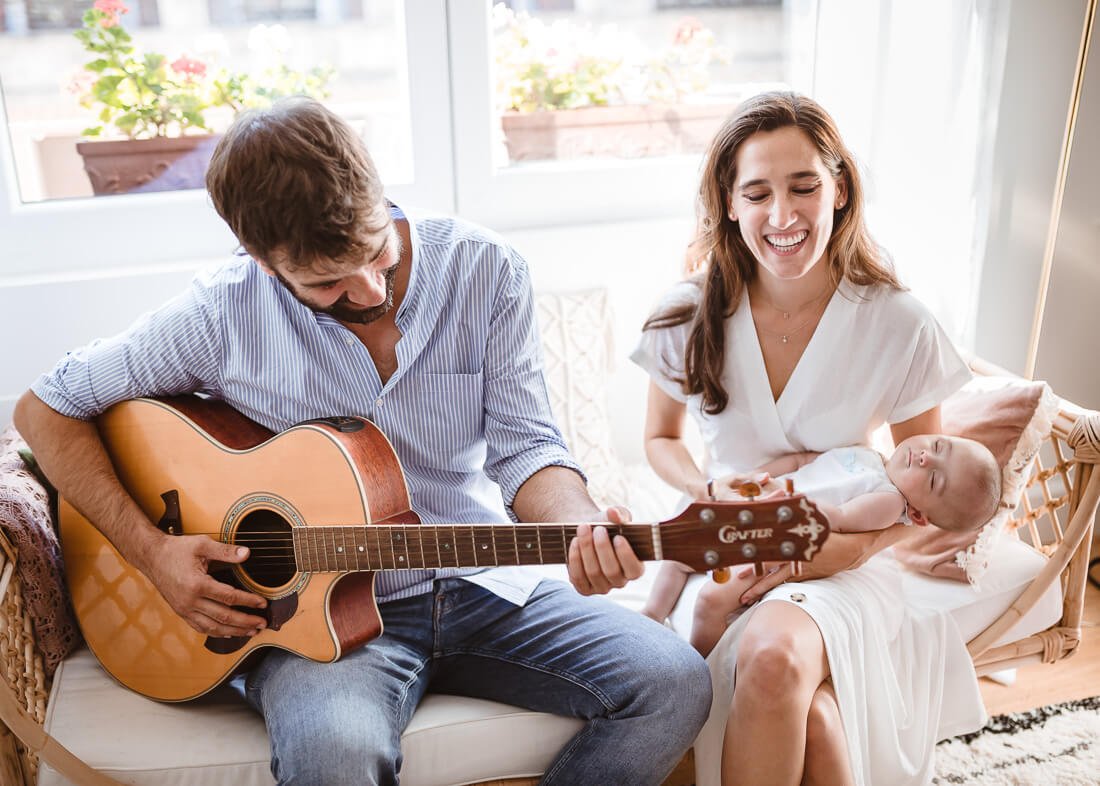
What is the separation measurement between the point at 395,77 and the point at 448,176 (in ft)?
0.83

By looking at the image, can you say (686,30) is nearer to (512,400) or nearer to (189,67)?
(189,67)

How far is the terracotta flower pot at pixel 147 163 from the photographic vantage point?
2.26 m

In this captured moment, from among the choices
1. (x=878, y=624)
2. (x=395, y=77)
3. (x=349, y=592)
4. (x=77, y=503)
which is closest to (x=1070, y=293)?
(x=878, y=624)

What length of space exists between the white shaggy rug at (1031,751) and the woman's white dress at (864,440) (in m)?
0.16

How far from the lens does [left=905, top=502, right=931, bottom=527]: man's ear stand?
1.73 meters

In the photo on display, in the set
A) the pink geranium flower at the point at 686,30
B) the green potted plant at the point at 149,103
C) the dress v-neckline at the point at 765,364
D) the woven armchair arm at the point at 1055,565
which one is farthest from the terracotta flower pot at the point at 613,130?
the woven armchair arm at the point at 1055,565

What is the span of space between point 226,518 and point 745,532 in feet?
2.61

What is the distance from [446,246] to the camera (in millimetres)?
1707

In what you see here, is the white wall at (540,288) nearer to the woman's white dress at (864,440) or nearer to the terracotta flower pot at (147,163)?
the terracotta flower pot at (147,163)

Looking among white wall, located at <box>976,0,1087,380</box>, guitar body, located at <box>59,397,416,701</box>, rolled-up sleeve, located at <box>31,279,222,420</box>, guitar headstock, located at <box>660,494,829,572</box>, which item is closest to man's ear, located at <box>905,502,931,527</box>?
guitar headstock, located at <box>660,494,829,572</box>

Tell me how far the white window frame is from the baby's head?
4.06ft

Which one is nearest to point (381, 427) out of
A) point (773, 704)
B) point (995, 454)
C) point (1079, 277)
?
point (773, 704)

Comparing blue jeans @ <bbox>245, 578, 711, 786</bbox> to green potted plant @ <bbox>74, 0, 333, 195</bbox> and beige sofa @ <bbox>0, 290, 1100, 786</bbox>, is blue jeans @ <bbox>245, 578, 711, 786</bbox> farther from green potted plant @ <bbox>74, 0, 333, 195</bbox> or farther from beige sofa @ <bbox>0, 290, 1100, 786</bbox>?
green potted plant @ <bbox>74, 0, 333, 195</bbox>

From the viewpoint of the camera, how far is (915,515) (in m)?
1.74
